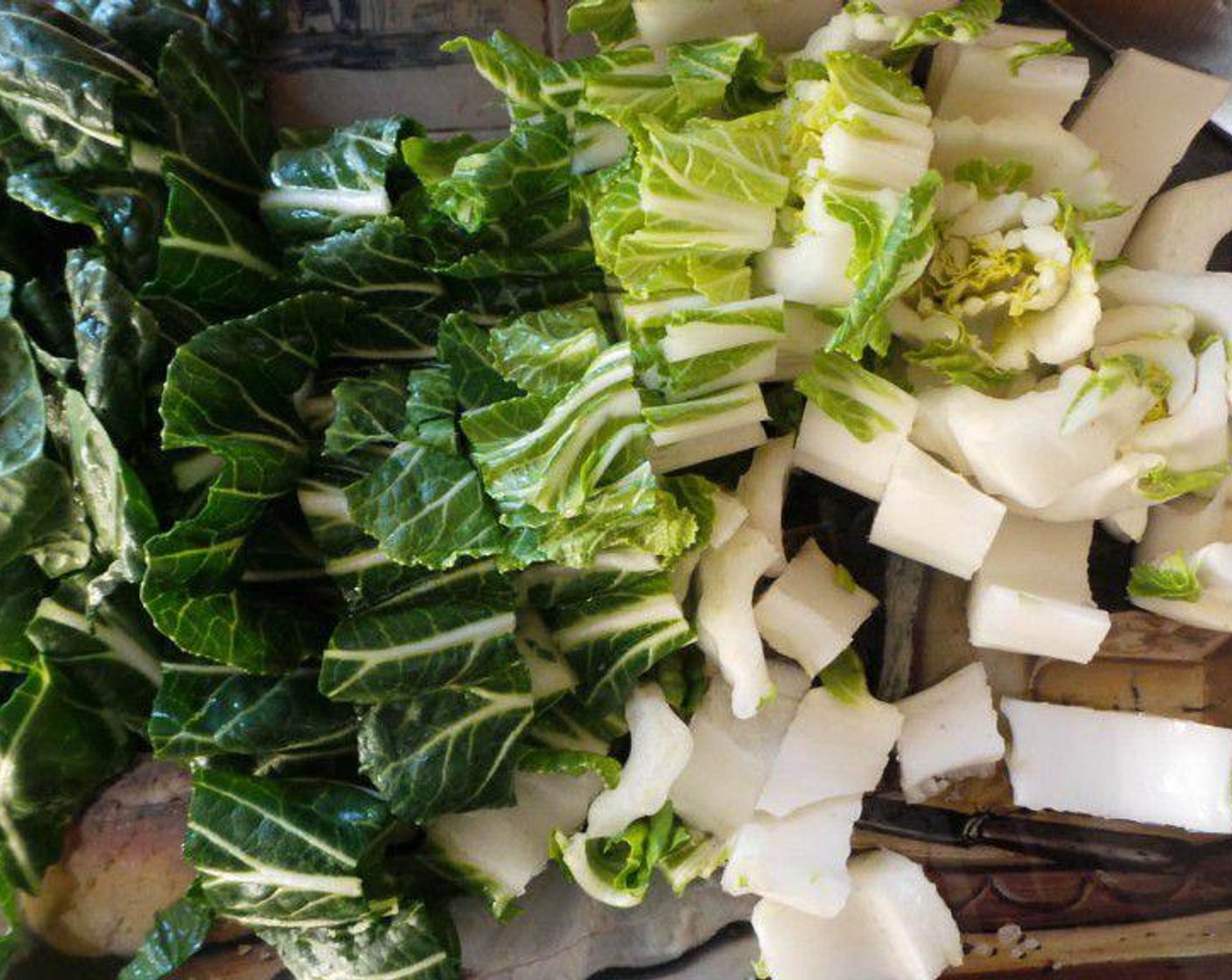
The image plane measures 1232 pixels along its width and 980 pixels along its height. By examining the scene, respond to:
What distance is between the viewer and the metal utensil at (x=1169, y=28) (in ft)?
6.98

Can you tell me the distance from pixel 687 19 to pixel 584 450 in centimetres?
76

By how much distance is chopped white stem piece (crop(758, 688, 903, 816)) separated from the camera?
6.52 ft

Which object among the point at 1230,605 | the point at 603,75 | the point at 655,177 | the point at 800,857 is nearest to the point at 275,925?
the point at 800,857

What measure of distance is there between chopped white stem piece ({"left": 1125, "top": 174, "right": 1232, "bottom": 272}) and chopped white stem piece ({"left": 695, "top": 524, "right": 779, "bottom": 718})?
95 cm

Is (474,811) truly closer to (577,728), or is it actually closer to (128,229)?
(577,728)

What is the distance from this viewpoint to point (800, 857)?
6.52ft

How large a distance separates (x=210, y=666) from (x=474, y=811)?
0.54 metres

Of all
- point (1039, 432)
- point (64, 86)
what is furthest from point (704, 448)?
point (64, 86)

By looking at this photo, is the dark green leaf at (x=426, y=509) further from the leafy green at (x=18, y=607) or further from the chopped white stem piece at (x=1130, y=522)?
the chopped white stem piece at (x=1130, y=522)

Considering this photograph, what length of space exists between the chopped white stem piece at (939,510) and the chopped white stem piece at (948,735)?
10.6 inches

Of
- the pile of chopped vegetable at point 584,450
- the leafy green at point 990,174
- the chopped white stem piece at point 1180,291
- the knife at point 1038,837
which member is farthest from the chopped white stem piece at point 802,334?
the knife at point 1038,837

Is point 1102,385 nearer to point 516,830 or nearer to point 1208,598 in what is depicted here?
point 1208,598

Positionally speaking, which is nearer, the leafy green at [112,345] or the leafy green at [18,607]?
Result: the leafy green at [112,345]

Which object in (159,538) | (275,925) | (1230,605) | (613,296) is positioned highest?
(613,296)
